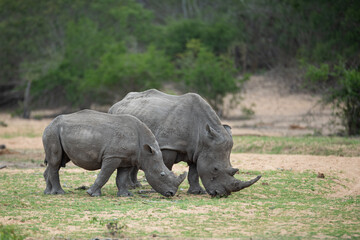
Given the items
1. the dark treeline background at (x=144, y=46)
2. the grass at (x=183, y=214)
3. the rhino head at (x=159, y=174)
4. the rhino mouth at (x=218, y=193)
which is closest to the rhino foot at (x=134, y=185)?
the grass at (x=183, y=214)

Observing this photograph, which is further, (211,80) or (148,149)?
(211,80)

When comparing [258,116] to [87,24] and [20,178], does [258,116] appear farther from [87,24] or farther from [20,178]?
[20,178]

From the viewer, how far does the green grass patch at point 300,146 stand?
16.0 m

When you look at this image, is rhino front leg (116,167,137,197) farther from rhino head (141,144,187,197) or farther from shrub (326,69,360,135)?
shrub (326,69,360,135)

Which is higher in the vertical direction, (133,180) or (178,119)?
(178,119)

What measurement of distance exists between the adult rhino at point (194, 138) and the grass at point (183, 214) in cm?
37

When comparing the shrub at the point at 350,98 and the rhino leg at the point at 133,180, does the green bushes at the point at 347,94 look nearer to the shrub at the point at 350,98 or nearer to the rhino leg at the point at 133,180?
the shrub at the point at 350,98

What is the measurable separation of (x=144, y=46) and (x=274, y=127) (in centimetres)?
1609

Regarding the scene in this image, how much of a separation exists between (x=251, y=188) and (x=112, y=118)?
3.21m

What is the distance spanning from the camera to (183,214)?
8.52m

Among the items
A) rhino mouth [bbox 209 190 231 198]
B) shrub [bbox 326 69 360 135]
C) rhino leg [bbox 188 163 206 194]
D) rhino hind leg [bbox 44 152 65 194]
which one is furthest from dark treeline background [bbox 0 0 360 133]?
rhino hind leg [bbox 44 152 65 194]

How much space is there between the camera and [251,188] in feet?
37.4

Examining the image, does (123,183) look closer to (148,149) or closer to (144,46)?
(148,149)

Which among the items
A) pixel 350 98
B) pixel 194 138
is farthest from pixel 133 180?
pixel 350 98
